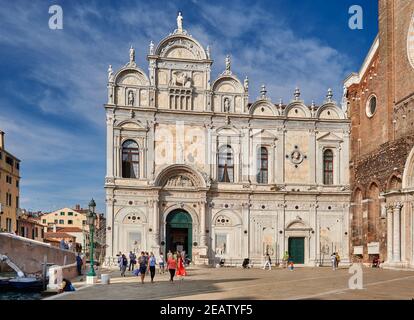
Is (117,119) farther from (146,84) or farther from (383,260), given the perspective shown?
(383,260)

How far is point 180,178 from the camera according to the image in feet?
123

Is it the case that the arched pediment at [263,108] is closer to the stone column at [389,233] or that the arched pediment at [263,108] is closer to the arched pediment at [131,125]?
the arched pediment at [131,125]

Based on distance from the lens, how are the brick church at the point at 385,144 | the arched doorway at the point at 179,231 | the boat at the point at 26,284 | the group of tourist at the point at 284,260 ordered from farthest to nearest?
1. the arched doorway at the point at 179,231
2. the group of tourist at the point at 284,260
3. the brick church at the point at 385,144
4. the boat at the point at 26,284

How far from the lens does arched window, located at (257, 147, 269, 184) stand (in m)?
38.7

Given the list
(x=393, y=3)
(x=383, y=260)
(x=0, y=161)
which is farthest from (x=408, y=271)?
(x=0, y=161)

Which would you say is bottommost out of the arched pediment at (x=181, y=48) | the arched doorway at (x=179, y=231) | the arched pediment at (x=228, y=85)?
the arched doorway at (x=179, y=231)

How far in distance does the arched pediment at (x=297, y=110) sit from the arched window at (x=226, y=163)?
4952 millimetres

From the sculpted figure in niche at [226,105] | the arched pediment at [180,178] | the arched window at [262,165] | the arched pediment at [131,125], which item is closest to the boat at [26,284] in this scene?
the arched pediment at [180,178]

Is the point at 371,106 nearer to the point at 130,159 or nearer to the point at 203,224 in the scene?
the point at 203,224

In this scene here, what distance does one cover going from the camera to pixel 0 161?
53.2 metres

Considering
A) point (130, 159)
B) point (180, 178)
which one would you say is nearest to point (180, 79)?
point (130, 159)

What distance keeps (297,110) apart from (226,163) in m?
6.22

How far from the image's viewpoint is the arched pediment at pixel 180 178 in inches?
1453
